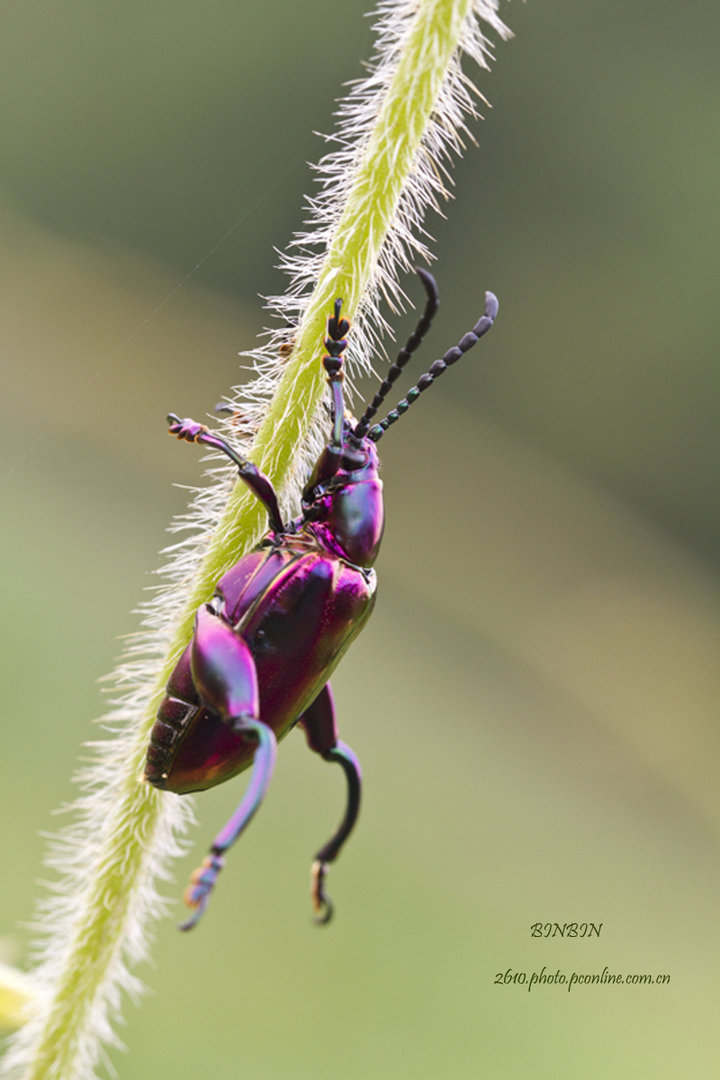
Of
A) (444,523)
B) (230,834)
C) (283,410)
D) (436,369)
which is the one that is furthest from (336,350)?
(444,523)

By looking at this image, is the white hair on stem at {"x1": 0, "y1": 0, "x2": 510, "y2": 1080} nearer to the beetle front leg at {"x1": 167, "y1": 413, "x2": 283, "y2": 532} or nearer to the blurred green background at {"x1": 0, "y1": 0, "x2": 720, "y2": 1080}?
the beetle front leg at {"x1": 167, "y1": 413, "x2": 283, "y2": 532}

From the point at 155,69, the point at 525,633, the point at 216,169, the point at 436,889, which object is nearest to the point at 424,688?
the point at 525,633

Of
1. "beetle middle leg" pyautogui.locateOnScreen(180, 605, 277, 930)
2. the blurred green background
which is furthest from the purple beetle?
the blurred green background

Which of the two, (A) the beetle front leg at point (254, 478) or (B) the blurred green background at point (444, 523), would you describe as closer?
(A) the beetle front leg at point (254, 478)

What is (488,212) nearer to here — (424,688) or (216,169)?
(216,169)

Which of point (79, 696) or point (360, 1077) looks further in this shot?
point (79, 696)

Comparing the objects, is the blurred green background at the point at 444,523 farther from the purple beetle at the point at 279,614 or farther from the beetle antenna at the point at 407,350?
the beetle antenna at the point at 407,350

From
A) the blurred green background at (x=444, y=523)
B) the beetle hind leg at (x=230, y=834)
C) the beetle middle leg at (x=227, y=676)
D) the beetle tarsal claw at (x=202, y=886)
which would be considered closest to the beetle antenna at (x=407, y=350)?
the beetle middle leg at (x=227, y=676)
